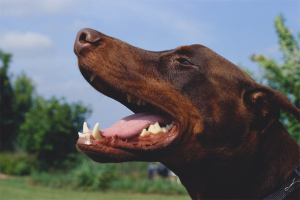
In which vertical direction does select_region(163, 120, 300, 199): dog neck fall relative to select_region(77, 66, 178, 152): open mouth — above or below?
below

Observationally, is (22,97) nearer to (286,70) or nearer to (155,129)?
(286,70)

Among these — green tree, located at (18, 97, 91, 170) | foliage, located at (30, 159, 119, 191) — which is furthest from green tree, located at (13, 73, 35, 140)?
foliage, located at (30, 159, 119, 191)

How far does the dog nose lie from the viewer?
8.46 feet

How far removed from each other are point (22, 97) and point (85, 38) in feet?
132

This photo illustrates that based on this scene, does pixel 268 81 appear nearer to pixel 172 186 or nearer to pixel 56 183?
pixel 172 186

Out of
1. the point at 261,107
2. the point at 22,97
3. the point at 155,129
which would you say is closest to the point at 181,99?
the point at 155,129

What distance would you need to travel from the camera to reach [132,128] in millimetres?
2760

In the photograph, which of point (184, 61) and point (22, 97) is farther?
point (22, 97)

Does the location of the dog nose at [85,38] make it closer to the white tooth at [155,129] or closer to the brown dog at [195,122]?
the brown dog at [195,122]

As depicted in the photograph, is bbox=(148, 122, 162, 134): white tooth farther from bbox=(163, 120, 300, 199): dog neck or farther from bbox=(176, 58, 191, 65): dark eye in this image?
bbox=(176, 58, 191, 65): dark eye

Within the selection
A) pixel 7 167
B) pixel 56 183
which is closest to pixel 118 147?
pixel 56 183

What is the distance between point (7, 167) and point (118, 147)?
890 inches

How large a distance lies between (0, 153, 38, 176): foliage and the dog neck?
21026 mm

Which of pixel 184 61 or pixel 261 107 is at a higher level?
pixel 184 61
